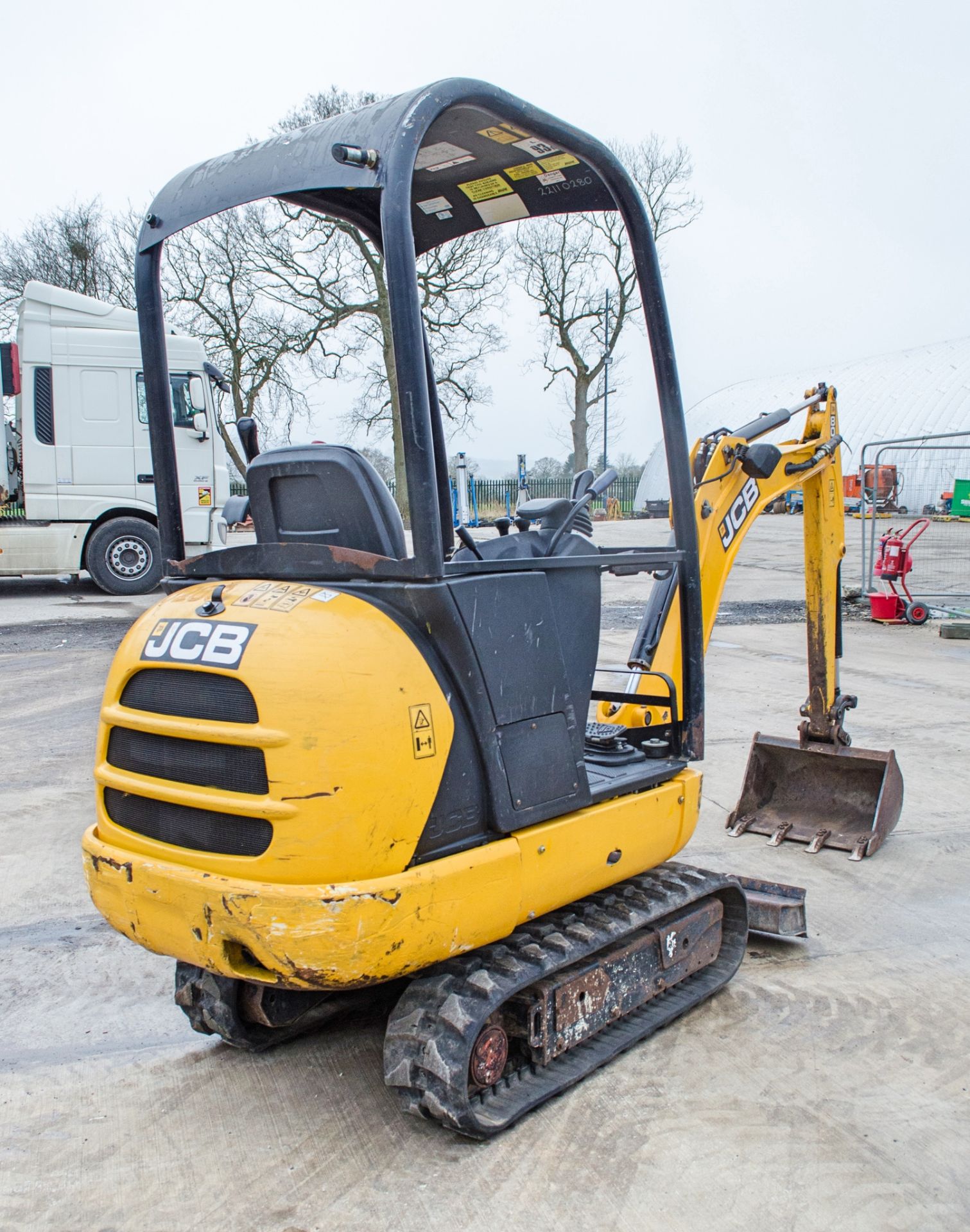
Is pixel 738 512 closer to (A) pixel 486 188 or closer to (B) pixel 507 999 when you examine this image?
(A) pixel 486 188

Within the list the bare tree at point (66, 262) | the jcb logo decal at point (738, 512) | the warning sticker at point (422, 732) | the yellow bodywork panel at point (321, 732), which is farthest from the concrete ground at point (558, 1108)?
the bare tree at point (66, 262)

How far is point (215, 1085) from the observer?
3.03 metres

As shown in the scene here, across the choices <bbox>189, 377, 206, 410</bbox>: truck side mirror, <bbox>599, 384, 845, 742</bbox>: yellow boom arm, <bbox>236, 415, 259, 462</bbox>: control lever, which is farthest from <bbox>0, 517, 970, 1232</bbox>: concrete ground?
<bbox>189, 377, 206, 410</bbox>: truck side mirror

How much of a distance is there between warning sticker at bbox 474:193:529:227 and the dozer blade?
2.93 metres

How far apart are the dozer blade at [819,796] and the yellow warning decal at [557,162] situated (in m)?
3.13

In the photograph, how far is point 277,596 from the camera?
8.68 feet

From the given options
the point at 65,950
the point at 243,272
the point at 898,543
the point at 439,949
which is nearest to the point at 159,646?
the point at 439,949

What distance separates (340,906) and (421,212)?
2438mm

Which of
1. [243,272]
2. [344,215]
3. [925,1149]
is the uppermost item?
[243,272]

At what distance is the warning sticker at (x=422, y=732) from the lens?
8.28 feet

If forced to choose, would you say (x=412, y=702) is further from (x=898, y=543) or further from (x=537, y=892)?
(x=898, y=543)

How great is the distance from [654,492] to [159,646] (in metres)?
42.2

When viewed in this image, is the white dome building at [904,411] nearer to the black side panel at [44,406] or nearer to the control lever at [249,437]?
the black side panel at [44,406]

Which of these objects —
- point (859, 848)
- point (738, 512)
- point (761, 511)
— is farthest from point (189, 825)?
point (859, 848)
